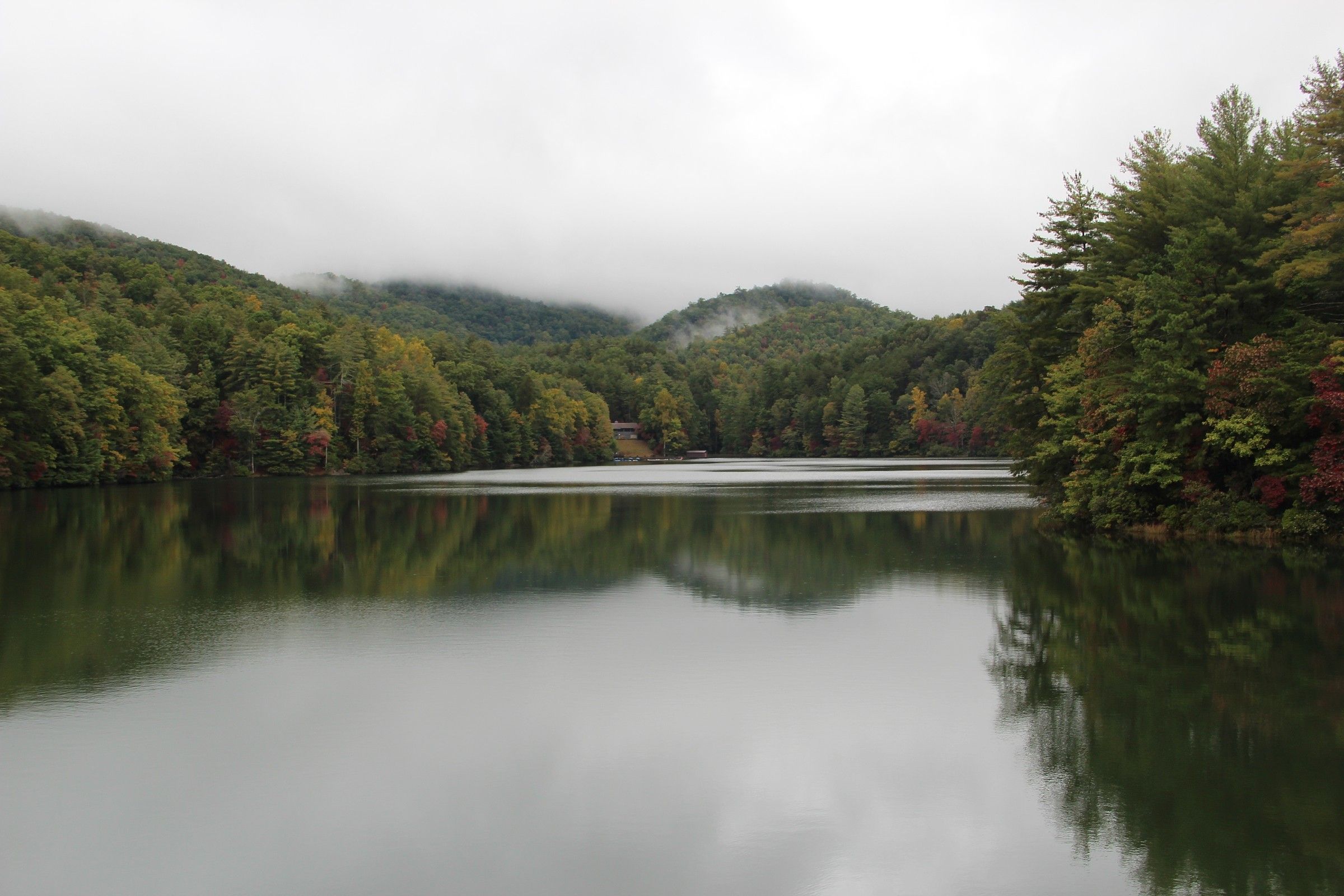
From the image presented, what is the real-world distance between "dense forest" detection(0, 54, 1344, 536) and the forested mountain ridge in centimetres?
20

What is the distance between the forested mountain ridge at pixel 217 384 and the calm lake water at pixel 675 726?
36720 millimetres

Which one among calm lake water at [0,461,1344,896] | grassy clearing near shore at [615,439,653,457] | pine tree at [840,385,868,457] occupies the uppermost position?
pine tree at [840,385,868,457]

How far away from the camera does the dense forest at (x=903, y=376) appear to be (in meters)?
24.0

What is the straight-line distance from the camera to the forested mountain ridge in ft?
176

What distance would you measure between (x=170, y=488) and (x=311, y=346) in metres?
27.5

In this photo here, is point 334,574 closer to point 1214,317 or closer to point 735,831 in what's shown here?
point 735,831

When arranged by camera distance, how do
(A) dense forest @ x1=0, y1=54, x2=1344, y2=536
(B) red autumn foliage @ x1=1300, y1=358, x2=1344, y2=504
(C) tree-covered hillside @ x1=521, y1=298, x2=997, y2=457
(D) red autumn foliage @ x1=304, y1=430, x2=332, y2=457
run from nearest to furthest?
1. (B) red autumn foliage @ x1=1300, y1=358, x2=1344, y2=504
2. (A) dense forest @ x1=0, y1=54, x2=1344, y2=536
3. (D) red autumn foliage @ x1=304, y1=430, x2=332, y2=457
4. (C) tree-covered hillside @ x1=521, y1=298, x2=997, y2=457

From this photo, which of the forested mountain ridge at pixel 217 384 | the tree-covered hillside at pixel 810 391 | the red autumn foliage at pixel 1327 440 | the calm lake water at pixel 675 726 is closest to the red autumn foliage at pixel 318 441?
the forested mountain ridge at pixel 217 384

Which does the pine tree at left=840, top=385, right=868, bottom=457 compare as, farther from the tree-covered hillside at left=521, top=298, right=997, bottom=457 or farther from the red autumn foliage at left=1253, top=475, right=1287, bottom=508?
the red autumn foliage at left=1253, top=475, right=1287, bottom=508

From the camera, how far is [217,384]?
75.4 m

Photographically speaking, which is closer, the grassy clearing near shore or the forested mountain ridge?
the forested mountain ridge

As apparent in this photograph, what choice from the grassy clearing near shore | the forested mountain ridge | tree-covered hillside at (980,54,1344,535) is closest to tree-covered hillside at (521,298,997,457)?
the grassy clearing near shore

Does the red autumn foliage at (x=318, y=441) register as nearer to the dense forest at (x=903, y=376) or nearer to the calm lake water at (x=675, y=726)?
the dense forest at (x=903, y=376)

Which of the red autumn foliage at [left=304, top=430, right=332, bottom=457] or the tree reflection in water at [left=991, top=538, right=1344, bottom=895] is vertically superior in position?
the red autumn foliage at [left=304, top=430, right=332, bottom=457]
